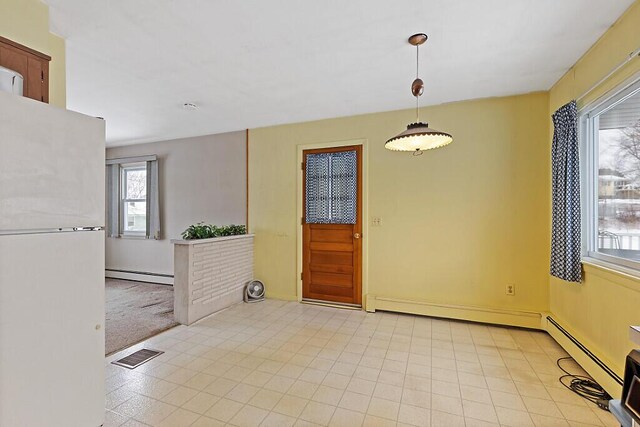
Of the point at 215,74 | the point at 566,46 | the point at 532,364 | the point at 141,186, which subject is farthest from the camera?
the point at 141,186

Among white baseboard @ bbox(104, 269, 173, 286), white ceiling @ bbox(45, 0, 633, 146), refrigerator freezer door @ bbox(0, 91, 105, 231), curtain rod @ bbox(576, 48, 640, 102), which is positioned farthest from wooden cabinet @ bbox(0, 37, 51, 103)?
white baseboard @ bbox(104, 269, 173, 286)

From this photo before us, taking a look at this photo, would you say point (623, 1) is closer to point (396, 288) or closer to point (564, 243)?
point (564, 243)

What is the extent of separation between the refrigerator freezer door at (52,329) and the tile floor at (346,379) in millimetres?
613

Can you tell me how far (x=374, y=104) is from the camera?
11.7 feet

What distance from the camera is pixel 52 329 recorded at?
1288 mm

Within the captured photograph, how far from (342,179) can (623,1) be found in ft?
9.25

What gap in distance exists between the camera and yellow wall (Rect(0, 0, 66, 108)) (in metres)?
1.69

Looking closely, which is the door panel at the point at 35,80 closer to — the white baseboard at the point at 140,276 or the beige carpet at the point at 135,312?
the beige carpet at the point at 135,312

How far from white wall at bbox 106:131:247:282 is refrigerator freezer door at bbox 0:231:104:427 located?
3269mm

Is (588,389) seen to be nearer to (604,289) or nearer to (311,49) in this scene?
(604,289)

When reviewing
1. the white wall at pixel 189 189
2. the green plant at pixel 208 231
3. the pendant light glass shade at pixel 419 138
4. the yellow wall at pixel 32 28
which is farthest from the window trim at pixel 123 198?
the pendant light glass shade at pixel 419 138

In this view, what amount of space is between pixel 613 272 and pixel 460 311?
Result: 1595mm

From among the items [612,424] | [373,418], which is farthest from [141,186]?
[612,424]

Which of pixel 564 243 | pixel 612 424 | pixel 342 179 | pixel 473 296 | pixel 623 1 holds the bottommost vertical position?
pixel 612 424
